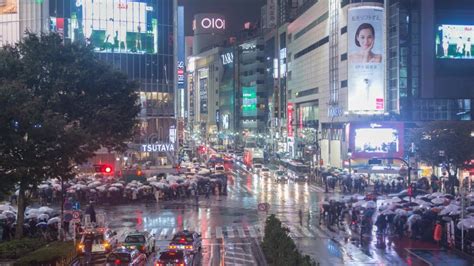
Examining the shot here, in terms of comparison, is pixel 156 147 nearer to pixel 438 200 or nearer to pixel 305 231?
pixel 305 231

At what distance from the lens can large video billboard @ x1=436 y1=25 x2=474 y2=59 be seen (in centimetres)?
9000

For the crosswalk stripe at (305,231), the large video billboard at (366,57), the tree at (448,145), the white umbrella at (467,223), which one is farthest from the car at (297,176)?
the white umbrella at (467,223)

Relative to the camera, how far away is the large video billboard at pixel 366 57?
90.4m

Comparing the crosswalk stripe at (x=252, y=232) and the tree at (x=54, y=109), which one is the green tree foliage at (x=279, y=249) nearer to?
the crosswalk stripe at (x=252, y=232)

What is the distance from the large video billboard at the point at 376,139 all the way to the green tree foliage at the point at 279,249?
176ft

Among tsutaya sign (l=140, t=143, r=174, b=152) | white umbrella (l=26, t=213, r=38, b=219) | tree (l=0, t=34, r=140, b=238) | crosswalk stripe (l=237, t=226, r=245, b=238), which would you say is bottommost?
crosswalk stripe (l=237, t=226, r=245, b=238)

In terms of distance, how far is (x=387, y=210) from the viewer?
39156 millimetres

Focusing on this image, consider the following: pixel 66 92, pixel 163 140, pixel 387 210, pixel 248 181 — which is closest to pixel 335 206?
pixel 387 210

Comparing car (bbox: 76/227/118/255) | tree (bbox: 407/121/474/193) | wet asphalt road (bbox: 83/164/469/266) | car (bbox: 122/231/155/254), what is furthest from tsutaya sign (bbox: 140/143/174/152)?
car (bbox: 76/227/118/255)

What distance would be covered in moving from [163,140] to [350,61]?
105 feet

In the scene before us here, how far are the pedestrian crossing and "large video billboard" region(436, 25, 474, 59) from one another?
56602mm

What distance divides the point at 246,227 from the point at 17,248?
674 inches

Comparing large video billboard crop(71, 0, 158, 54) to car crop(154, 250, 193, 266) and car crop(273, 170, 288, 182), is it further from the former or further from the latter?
car crop(154, 250, 193, 266)

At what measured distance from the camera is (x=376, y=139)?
81.5 m
